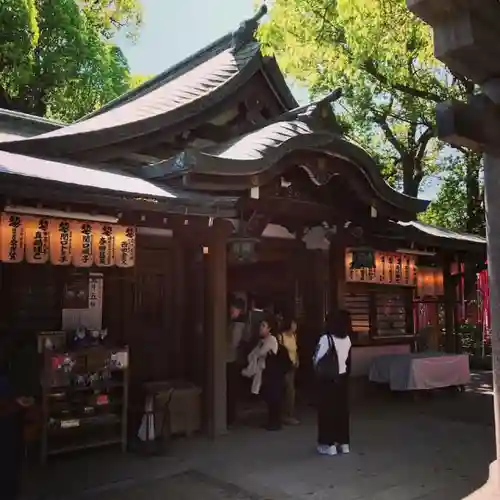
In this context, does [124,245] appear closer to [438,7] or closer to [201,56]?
[438,7]

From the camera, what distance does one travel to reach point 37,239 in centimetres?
761

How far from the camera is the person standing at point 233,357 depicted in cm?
1022

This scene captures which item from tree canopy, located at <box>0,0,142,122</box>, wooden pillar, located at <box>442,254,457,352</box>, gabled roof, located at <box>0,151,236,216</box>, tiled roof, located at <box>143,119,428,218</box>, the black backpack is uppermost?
tree canopy, located at <box>0,0,142,122</box>

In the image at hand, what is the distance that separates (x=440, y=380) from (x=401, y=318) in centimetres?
200

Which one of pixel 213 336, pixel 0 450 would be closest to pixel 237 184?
pixel 213 336

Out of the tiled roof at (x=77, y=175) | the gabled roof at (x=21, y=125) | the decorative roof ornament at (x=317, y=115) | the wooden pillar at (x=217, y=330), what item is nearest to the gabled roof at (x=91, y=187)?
the tiled roof at (x=77, y=175)

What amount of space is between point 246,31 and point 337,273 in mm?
6257

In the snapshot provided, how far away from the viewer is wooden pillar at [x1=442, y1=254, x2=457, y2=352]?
15750 millimetres

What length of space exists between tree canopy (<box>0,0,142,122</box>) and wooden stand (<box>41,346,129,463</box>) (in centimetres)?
1043

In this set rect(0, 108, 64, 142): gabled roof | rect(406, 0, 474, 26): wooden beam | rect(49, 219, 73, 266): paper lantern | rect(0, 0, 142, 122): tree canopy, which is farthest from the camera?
rect(0, 0, 142, 122): tree canopy

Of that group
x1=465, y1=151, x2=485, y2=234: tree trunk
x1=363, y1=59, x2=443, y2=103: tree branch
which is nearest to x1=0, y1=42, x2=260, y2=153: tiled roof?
x1=363, y1=59, x2=443, y2=103: tree branch

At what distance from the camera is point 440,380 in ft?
42.7

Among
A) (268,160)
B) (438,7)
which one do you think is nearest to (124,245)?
(268,160)

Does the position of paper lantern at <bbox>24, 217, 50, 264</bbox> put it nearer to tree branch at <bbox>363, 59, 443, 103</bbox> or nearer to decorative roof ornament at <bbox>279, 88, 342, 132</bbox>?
decorative roof ornament at <bbox>279, 88, 342, 132</bbox>
